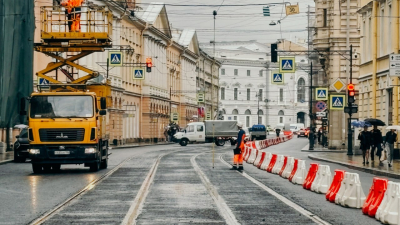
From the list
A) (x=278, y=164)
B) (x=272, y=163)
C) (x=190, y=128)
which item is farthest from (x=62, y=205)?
(x=190, y=128)

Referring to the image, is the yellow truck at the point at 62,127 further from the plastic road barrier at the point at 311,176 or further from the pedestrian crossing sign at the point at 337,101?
the pedestrian crossing sign at the point at 337,101

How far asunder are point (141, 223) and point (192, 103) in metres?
120

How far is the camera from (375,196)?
16.7 meters

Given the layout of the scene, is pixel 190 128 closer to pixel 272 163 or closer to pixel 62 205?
pixel 272 163

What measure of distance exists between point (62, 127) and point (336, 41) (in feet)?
154

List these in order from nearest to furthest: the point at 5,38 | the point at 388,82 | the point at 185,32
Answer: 1. the point at 388,82
2. the point at 5,38
3. the point at 185,32

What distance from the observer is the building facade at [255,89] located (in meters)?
180

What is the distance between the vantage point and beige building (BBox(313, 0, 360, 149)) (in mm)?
71250

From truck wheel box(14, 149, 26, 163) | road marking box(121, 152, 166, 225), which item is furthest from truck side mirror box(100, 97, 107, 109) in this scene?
truck wheel box(14, 149, 26, 163)

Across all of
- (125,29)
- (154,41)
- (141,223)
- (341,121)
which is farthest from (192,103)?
(141,223)

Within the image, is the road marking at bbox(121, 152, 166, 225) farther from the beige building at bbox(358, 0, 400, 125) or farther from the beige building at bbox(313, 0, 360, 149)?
the beige building at bbox(313, 0, 360, 149)

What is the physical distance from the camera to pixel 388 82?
46.8m

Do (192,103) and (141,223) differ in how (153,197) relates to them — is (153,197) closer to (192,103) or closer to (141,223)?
(141,223)

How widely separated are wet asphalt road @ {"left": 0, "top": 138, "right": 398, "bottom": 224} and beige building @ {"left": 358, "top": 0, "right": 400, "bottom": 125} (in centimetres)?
1842
